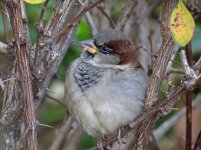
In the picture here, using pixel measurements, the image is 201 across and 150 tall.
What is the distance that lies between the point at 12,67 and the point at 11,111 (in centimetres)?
17

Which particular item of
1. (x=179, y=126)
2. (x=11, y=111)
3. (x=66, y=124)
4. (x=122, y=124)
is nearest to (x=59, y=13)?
(x=11, y=111)

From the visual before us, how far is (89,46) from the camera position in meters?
2.44

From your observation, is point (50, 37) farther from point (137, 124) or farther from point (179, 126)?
point (179, 126)

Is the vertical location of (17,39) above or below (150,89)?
above

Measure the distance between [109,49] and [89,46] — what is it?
3.4 inches

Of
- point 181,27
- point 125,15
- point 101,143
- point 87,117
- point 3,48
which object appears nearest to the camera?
point 181,27

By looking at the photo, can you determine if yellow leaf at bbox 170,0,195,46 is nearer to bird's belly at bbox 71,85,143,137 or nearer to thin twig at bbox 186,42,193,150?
thin twig at bbox 186,42,193,150

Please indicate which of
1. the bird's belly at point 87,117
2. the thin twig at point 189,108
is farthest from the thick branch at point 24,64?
the thin twig at point 189,108

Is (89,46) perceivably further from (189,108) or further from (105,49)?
(189,108)

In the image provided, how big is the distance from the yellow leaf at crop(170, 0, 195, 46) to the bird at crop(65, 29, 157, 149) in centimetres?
66

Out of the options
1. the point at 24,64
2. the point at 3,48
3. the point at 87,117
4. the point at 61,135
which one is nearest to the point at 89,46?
the point at 87,117

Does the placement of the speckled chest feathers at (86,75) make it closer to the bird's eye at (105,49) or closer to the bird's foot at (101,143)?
the bird's eye at (105,49)

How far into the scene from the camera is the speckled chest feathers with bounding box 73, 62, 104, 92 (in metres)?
2.41

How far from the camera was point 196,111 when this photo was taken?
3678 mm
